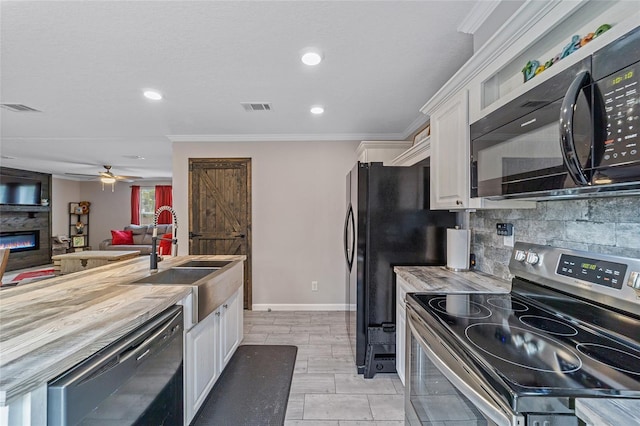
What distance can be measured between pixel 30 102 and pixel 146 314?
10.4ft

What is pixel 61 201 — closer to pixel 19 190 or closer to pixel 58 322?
pixel 19 190

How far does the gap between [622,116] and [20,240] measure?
1039cm

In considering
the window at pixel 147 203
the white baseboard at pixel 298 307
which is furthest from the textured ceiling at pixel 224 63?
the window at pixel 147 203

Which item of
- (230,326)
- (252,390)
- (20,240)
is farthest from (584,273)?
(20,240)

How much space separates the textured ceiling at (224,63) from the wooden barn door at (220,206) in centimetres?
54

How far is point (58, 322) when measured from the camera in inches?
44.8

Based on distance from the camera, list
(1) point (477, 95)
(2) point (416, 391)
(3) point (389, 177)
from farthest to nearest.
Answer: (3) point (389, 177) → (1) point (477, 95) → (2) point (416, 391)

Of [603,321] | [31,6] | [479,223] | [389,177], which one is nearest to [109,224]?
[31,6]

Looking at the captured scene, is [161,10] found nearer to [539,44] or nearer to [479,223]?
[539,44]

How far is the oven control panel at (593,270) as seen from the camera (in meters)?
1.06

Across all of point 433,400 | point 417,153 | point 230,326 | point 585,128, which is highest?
point 417,153

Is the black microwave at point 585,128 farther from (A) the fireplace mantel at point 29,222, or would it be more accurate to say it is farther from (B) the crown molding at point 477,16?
(A) the fireplace mantel at point 29,222

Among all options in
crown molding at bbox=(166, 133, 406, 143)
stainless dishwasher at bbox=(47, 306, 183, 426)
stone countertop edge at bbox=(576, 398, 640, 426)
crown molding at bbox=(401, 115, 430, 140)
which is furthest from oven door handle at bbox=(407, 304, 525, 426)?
crown molding at bbox=(166, 133, 406, 143)

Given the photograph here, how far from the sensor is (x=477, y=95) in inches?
63.7
